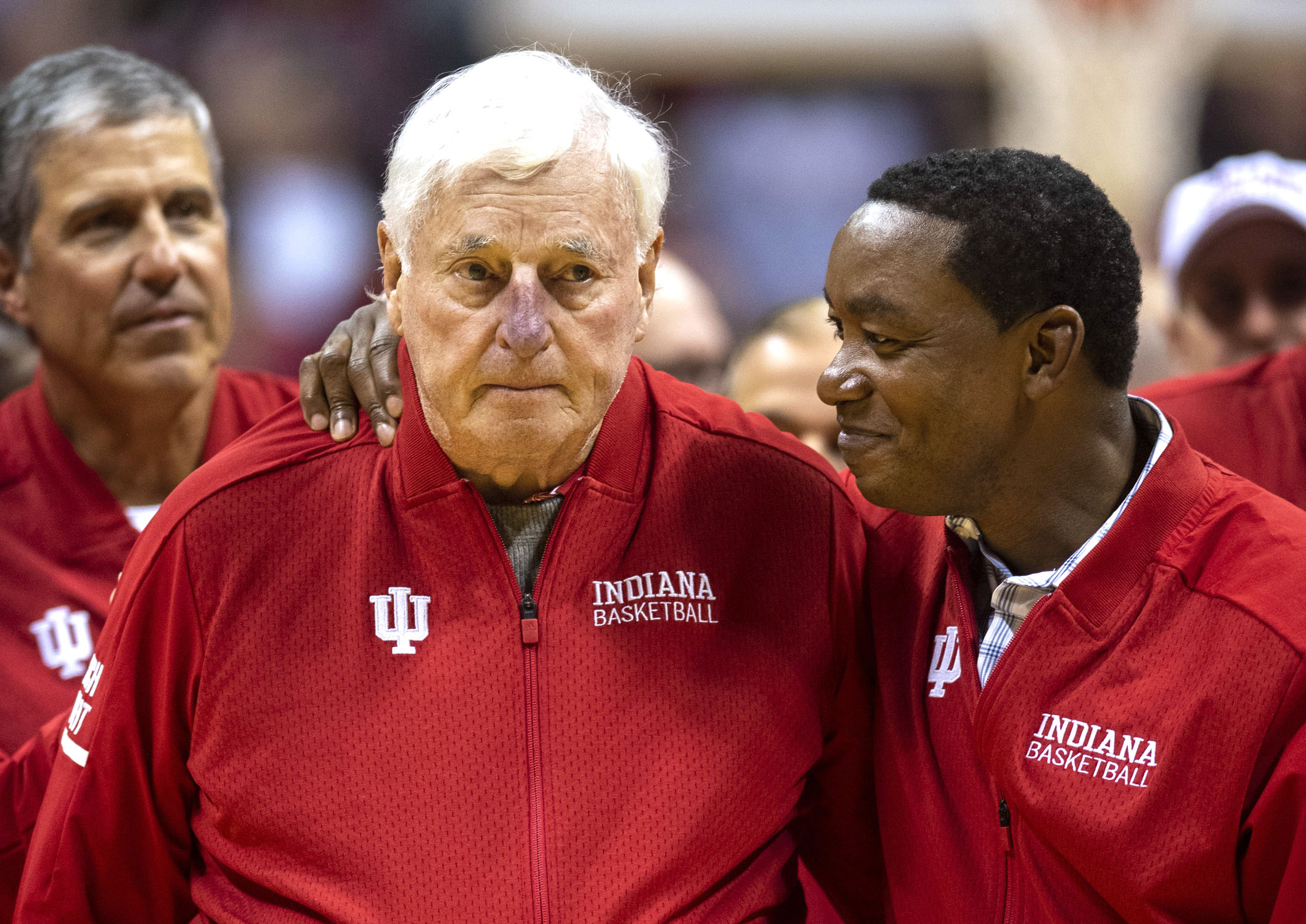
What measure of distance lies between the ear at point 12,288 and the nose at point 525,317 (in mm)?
1319

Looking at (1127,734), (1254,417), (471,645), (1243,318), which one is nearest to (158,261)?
(471,645)

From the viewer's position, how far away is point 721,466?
7.20 feet

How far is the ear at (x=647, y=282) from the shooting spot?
7.09 ft

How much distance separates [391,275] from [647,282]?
1.27 ft

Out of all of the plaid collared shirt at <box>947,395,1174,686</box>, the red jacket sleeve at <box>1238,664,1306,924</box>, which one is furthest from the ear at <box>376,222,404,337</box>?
the red jacket sleeve at <box>1238,664,1306,924</box>

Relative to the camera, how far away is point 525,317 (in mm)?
1949

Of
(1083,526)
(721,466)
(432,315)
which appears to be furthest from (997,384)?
(432,315)

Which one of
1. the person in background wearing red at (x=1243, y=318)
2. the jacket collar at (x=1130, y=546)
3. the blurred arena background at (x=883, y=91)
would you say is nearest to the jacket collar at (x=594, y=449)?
the jacket collar at (x=1130, y=546)

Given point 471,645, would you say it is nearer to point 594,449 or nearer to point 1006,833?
point 594,449

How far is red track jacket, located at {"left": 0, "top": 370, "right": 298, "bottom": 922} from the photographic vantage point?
2.55 meters

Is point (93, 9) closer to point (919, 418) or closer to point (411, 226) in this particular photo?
point (411, 226)

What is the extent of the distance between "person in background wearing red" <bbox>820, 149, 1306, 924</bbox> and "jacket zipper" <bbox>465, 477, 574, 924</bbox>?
50 cm

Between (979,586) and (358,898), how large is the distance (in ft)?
3.29

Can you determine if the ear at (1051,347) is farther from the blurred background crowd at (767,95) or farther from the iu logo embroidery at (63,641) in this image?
the blurred background crowd at (767,95)
